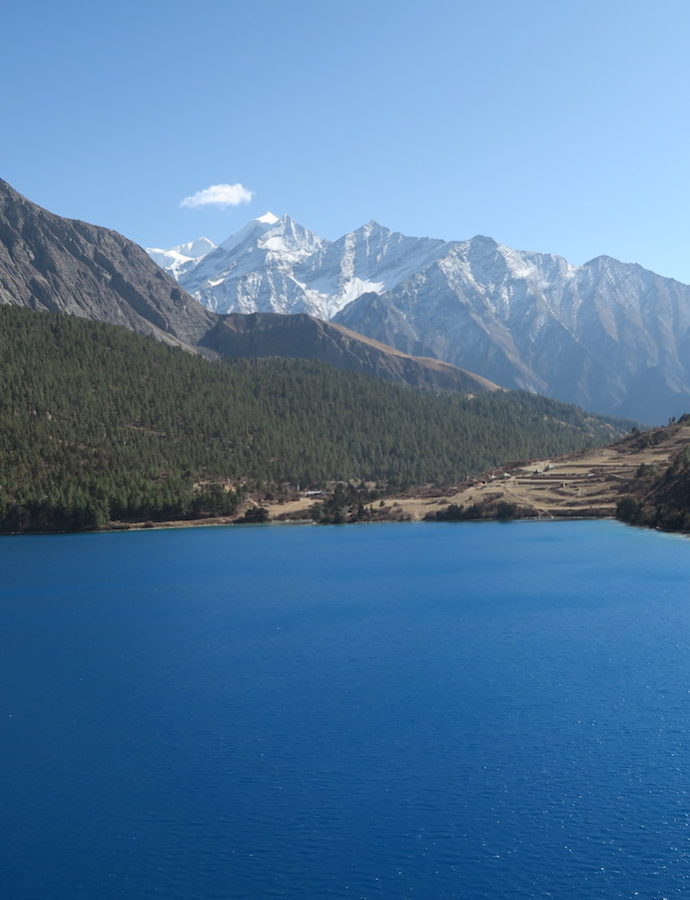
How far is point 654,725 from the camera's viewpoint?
55.6 meters

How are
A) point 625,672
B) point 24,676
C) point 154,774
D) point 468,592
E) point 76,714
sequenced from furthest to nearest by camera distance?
point 468,592
point 24,676
point 625,672
point 76,714
point 154,774

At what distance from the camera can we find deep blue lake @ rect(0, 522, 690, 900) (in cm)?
3981

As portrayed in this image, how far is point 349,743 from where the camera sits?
54.3 metres

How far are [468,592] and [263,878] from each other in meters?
71.8

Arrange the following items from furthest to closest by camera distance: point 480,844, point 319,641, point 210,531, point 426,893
Answer: 1. point 210,531
2. point 319,641
3. point 480,844
4. point 426,893

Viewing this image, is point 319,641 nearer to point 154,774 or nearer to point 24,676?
point 24,676

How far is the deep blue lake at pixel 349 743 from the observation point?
3981 cm

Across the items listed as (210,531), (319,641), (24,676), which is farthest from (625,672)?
(210,531)

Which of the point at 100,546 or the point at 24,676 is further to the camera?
the point at 100,546

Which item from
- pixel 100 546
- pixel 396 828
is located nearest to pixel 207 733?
pixel 396 828

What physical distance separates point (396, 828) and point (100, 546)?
13399 centimetres

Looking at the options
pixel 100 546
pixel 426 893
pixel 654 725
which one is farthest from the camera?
pixel 100 546

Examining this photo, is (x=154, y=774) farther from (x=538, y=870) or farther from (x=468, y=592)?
(x=468, y=592)

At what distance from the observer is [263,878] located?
39.1 m
